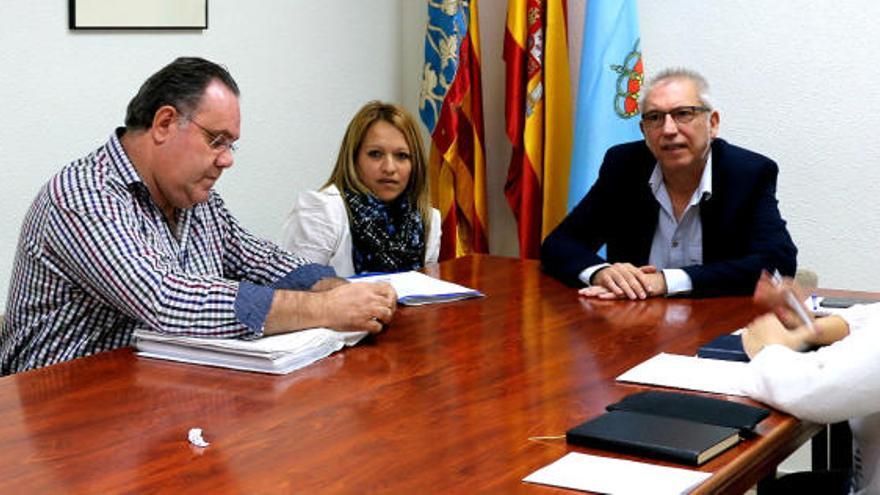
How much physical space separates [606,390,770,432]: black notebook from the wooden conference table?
0.04 m

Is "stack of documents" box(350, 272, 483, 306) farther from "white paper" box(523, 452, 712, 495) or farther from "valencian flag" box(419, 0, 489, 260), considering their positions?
"valencian flag" box(419, 0, 489, 260)

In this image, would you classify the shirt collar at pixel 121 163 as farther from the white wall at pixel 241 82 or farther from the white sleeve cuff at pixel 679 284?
the white sleeve cuff at pixel 679 284

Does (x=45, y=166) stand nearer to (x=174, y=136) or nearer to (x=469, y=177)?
(x=174, y=136)

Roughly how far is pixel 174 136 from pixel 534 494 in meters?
1.41

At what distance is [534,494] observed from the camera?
1833mm

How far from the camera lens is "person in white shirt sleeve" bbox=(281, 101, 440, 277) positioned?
4.01 m

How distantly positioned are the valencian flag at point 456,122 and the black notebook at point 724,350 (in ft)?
8.43

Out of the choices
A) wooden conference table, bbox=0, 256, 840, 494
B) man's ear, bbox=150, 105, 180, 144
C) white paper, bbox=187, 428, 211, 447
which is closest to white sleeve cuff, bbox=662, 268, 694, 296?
wooden conference table, bbox=0, 256, 840, 494

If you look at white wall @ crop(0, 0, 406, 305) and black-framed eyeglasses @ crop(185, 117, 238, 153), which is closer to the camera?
black-framed eyeglasses @ crop(185, 117, 238, 153)

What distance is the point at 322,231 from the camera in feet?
13.1

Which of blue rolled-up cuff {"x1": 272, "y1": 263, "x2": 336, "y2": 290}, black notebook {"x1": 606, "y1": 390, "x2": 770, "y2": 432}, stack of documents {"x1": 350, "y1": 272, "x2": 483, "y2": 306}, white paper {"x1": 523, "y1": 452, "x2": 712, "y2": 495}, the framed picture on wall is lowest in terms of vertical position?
stack of documents {"x1": 350, "y1": 272, "x2": 483, "y2": 306}

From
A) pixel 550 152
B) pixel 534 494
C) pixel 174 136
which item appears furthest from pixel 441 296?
pixel 550 152

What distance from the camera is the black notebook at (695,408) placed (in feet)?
7.18

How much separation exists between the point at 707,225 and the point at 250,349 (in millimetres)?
1653
